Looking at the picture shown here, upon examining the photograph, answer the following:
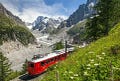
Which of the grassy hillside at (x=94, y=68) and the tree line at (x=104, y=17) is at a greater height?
the tree line at (x=104, y=17)

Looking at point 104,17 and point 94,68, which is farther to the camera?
point 104,17

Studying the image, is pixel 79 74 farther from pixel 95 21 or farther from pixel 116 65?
pixel 95 21

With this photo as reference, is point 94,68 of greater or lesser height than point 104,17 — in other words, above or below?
below

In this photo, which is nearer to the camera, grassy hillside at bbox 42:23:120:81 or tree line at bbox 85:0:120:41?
grassy hillside at bbox 42:23:120:81

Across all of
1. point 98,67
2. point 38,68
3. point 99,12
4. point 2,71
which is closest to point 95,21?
point 99,12

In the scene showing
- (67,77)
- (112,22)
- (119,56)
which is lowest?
(67,77)

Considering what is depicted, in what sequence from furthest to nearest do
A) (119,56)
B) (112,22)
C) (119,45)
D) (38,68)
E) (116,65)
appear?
1. (38,68)
2. (112,22)
3. (119,45)
4. (119,56)
5. (116,65)

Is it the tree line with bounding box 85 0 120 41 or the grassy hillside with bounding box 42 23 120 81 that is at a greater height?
the tree line with bounding box 85 0 120 41

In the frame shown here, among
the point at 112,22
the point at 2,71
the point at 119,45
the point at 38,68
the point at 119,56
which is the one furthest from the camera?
the point at 2,71

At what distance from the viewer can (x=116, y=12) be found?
50.6m

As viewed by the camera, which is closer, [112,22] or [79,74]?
[79,74]

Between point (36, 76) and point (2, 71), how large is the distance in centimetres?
5193

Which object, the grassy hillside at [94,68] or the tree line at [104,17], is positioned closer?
the grassy hillside at [94,68]

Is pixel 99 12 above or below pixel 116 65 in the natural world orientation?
above
